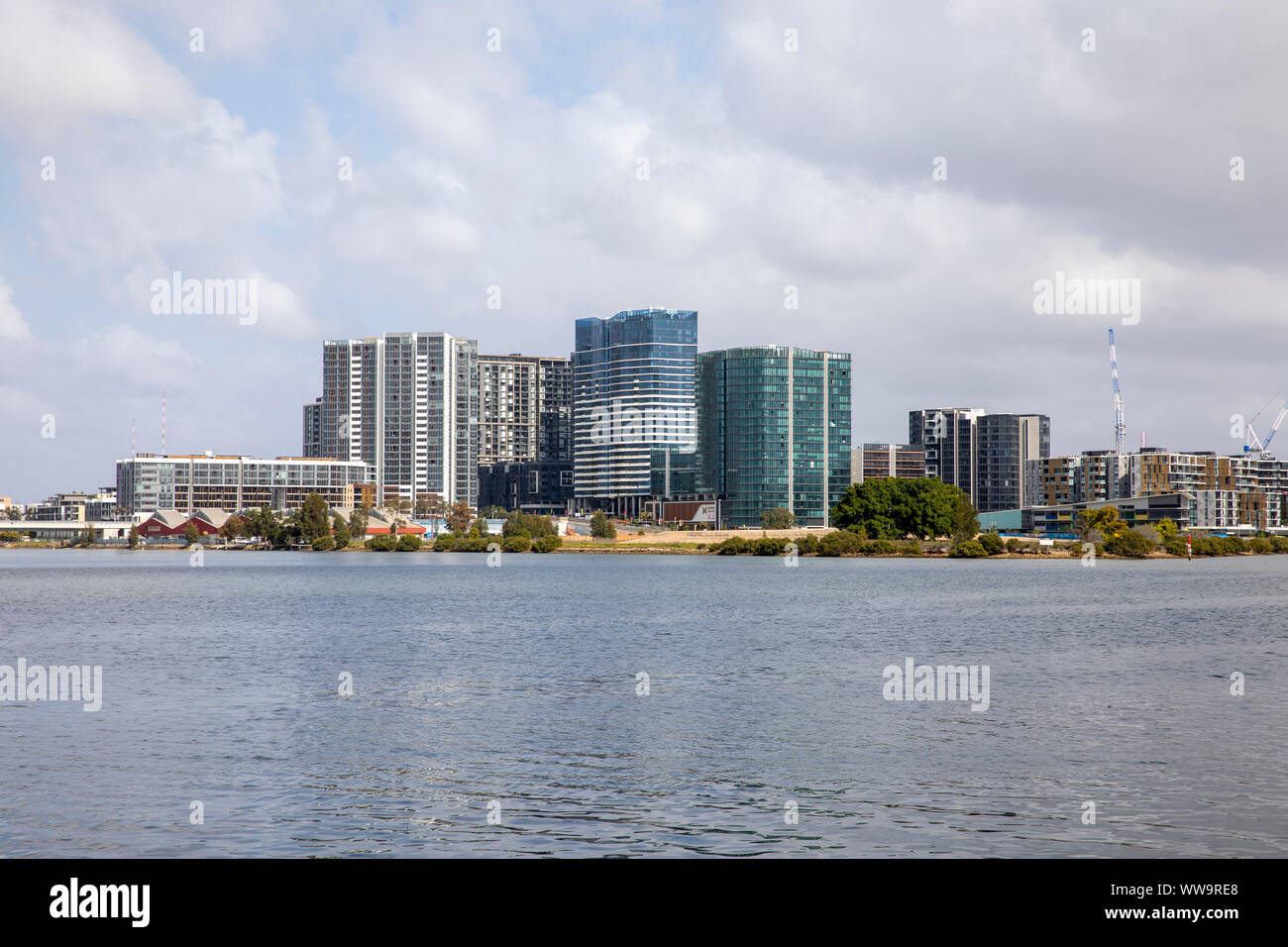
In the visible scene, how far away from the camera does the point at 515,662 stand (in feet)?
196

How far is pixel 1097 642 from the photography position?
2741 inches

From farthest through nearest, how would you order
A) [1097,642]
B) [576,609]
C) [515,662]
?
1. [576,609]
2. [1097,642]
3. [515,662]

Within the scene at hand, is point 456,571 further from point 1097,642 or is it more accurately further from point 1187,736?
point 1187,736

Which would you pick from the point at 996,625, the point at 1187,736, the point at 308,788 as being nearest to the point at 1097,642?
the point at 996,625

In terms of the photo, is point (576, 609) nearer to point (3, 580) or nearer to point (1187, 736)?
point (1187, 736)

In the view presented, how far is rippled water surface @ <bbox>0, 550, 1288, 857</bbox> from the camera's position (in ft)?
85.8

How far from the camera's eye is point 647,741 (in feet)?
122

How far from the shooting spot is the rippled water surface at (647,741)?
26156mm
